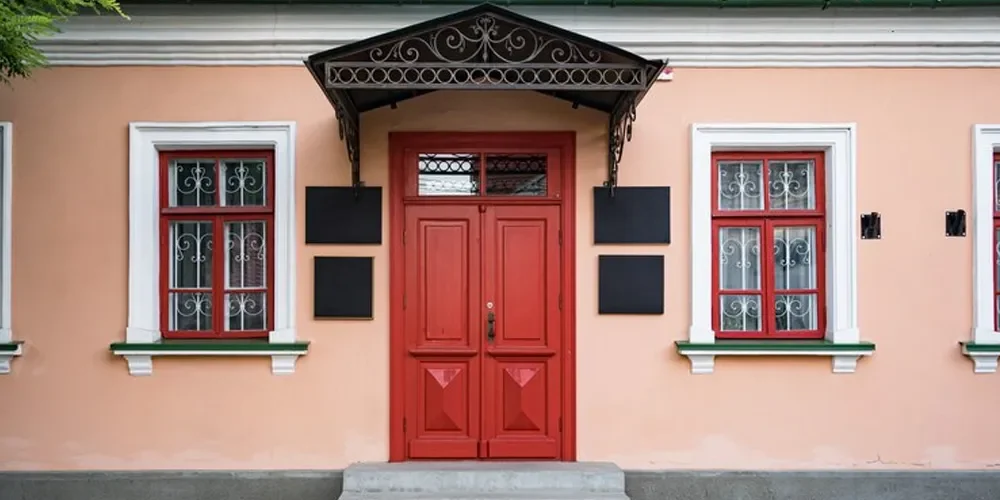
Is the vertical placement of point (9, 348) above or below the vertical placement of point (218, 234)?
below

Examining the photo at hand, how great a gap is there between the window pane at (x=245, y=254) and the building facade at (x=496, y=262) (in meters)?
0.02

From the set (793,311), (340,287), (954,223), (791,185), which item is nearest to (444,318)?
(340,287)

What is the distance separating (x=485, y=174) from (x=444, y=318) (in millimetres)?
1129

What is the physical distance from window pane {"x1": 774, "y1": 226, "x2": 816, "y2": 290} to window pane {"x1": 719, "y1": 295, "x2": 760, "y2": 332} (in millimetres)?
233

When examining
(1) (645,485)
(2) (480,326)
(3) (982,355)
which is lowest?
(1) (645,485)

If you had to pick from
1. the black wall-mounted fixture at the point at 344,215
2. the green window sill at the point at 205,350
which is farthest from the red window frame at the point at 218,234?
the black wall-mounted fixture at the point at 344,215

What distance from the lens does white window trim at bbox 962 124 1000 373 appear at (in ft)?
15.7

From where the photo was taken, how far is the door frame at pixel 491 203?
4809 millimetres

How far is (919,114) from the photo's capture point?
483 centimetres

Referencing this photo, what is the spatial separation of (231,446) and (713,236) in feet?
12.9

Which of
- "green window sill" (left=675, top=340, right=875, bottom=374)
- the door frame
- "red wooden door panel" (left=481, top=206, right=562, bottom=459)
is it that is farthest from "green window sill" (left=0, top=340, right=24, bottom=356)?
"green window sill" (left=675, top=340, right=875, bottom=374)

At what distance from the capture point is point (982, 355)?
15.6ft

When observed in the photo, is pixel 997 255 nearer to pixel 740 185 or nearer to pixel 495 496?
pixel 740 185

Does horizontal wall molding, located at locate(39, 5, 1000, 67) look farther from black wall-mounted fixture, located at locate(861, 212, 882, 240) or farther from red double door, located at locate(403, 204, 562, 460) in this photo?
red double door, located at locate(403, 204, 562, 460)
